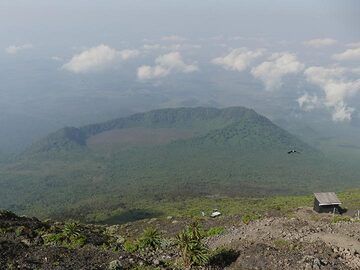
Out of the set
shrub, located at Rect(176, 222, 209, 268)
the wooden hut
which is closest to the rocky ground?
shrub, located at Rect(176, 222, 209, 268)

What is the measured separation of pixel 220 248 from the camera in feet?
133

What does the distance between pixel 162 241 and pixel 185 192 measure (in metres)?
150

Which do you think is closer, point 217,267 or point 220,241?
point 217,267

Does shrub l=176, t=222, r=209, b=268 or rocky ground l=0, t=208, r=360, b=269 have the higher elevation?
shrub l=176, t=222, r=209, b=268

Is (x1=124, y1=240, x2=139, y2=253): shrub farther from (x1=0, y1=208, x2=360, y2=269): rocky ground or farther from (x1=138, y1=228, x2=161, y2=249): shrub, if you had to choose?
(x1=138, y1=228, x2=161, y2=249): shrub

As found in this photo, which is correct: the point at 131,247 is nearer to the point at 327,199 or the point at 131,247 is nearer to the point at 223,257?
the point at 223,257

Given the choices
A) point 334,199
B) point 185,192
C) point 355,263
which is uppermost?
point 355,263

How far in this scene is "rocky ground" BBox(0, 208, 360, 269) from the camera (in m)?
35.7

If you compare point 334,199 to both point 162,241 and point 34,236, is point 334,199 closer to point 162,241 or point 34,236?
point 162,241

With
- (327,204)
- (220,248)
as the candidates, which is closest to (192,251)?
(220,248)

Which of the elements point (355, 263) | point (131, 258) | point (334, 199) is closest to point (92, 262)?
point (131, 258)

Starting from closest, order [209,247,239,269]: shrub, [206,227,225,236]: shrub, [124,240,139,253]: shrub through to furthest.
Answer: [209,247,239,269]: shrub
[124,240,139,253]: shrub
[206,227,225,236]: shrub

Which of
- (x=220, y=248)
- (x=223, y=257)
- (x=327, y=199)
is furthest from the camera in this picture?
(x=327, y=199)

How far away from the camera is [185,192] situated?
192250mm
